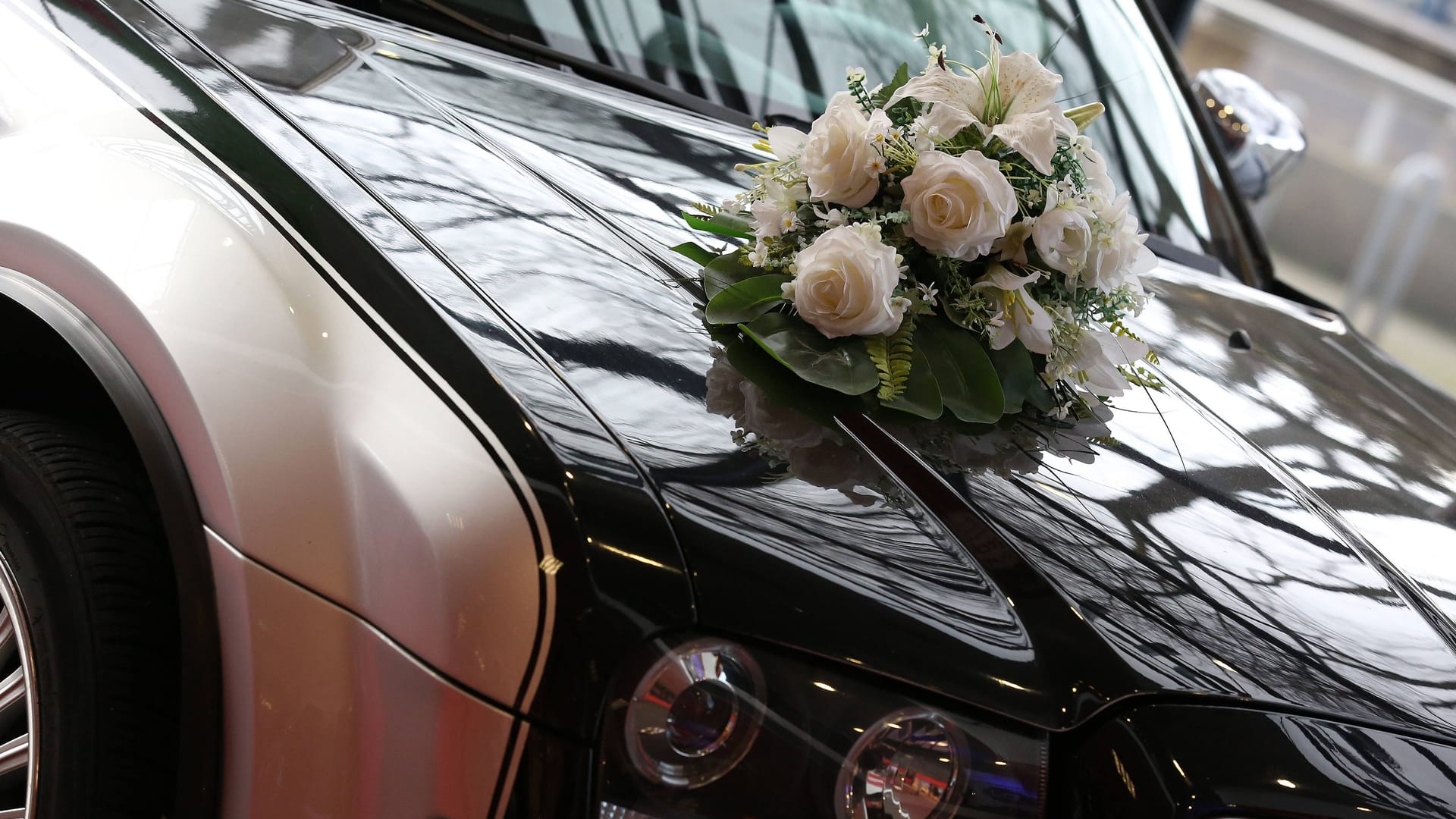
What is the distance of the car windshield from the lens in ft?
5.85

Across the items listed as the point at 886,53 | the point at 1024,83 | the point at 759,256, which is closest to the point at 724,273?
the point at 759,256

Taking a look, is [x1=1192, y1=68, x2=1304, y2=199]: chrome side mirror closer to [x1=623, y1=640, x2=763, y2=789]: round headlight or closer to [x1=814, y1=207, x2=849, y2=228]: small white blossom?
[x1=814, y1=207, x2=849, y2=228]: small white blossom

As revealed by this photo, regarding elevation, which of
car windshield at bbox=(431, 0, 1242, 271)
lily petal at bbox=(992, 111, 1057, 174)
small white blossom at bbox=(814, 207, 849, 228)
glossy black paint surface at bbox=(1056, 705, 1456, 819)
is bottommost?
glossy black paint surface at bbox=(1056, 705, 1456, 819)

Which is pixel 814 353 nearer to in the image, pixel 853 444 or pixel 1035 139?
pixel 853 444

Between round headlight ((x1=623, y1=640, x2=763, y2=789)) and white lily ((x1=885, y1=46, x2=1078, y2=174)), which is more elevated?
white lily ((x1=885, y1=46, x2=1078, y2=174))

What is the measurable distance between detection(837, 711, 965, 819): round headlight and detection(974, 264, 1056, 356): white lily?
0.46m

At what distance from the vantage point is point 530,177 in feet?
4.28

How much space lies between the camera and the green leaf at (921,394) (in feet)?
3.73

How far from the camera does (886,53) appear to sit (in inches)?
76.9

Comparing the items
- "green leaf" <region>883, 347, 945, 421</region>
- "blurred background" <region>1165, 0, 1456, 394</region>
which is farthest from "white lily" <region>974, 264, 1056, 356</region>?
"blurred background" <region>1165, 0, 1456, 394</region>

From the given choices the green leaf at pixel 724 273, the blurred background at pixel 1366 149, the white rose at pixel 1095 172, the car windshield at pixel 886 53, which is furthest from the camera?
the blurred background at pixel 1366 149

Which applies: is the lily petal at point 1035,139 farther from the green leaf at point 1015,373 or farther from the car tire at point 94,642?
the car tire at point 94,642

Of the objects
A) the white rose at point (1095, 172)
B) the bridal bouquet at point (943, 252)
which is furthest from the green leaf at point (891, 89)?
the white rose at point (1095, 172)

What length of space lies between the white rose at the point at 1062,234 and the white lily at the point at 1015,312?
28 mm
